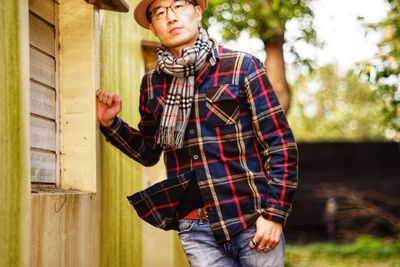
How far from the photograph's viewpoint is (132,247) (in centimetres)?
464

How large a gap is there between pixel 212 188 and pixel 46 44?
4.15ft

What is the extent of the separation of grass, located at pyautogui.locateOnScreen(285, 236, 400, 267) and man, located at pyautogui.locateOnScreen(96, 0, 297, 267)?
7.69 meters

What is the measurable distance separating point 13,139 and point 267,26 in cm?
734

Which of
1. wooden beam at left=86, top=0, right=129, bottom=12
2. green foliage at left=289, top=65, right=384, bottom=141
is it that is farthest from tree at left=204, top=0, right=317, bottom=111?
green foliage at left=289, top=65, right=384, bottom=141

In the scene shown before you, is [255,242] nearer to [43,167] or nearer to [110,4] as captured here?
[43,167]

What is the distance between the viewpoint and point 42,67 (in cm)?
353

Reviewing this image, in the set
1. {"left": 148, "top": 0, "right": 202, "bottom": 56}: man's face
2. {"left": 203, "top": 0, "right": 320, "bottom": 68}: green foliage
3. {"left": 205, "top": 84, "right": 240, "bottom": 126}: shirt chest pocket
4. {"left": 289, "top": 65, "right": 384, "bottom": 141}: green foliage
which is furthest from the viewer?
{"left": 289, "top": 65, "right": 384, "bottom": 141}: green foliage

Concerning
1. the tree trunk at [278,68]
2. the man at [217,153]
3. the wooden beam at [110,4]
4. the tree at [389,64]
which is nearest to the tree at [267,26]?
the tree trunk at [278,68]

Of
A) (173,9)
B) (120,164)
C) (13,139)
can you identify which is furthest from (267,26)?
(13,139)

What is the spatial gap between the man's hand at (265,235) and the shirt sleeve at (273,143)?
29 millimetres

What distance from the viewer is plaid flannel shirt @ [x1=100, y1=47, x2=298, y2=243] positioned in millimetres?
3029

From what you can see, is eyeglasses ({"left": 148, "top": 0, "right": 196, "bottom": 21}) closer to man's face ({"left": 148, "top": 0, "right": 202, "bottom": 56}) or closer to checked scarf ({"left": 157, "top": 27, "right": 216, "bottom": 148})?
man's face ({"left": 148, "top": 0, "right": 202, "bottom": 56})

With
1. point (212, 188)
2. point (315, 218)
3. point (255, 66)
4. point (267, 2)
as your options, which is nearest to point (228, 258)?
point (212, 188)

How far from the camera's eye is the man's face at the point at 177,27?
3.27m
